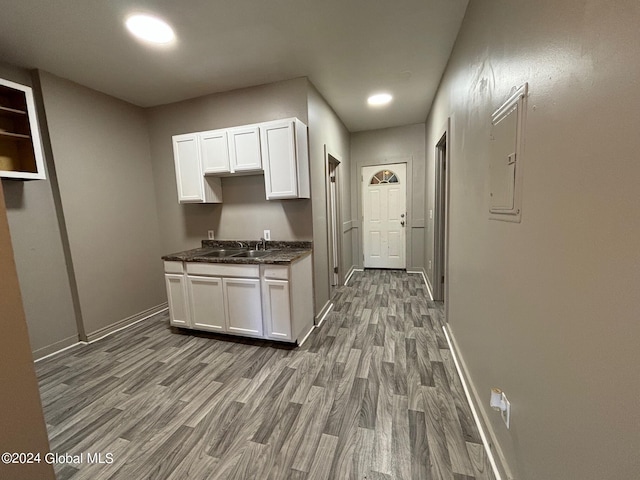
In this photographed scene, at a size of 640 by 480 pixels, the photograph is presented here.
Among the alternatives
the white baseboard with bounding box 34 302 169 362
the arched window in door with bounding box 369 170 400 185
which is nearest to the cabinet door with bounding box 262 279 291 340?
the white baseboard with bounding box 34 302 169 362

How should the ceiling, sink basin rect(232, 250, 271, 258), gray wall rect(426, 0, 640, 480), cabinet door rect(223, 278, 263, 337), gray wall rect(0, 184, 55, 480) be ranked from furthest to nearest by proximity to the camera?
sink basin rect(232, 250, 271, 258) < cabinet door rect(223, 278, 263, 337) < the ceiling < gray wall rect(0, 184, 55, 480) < gray wall rect(426, 0, 640, 480)

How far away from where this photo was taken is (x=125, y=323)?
3.12 metres

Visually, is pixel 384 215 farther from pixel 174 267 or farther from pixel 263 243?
pixel 174 267

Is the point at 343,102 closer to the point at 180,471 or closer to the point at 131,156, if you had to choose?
the point at 131,156

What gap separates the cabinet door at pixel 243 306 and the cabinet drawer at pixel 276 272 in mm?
129

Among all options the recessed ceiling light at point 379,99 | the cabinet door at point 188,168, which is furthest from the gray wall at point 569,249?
the cabinet door at point 188,168

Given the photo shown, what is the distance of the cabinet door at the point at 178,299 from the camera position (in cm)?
278

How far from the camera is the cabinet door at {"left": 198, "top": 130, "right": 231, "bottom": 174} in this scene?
2709mm

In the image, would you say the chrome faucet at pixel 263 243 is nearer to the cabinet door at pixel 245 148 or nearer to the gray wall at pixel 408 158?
the cabinet door at pixel 245 148

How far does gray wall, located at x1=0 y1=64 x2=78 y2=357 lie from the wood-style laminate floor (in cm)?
26

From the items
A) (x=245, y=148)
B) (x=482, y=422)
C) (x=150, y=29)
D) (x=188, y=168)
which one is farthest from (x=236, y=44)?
(x=482, y=422)

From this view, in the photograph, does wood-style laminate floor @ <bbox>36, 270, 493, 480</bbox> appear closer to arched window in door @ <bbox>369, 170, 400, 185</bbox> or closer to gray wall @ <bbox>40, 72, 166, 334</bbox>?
gray wall @ <bbox>40, 72, 166, 334</bbox>

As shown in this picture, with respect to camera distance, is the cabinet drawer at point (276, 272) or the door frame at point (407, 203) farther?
the door frame at point (407, 203)

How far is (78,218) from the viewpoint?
2693mm
